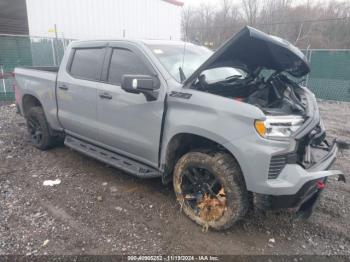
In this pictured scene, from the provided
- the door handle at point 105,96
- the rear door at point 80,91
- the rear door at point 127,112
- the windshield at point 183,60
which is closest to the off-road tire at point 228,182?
the rear door at point 127,112

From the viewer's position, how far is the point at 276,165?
2.53 m

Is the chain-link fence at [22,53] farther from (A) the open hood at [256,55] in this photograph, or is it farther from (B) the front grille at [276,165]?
(B) the front grille at [276,165]

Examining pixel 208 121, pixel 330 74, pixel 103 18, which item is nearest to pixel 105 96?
pixel 208 121

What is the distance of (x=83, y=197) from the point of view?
3.71 meters

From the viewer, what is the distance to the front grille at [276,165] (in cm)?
251

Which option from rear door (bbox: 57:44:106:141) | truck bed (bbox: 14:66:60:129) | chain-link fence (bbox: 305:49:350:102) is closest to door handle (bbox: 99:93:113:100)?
rear door (bbox: 57:44:106:141)

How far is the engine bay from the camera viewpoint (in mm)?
3061

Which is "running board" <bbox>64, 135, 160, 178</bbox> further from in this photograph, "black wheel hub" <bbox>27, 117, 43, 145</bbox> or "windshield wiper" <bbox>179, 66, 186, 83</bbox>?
"windshield wiper" <bbox>179, 66, 186, 83</bbox>

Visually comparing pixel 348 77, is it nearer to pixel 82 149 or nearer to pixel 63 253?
pixel 82 149

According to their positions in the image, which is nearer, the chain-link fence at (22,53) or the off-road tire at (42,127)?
the off-road tire at (42,127)

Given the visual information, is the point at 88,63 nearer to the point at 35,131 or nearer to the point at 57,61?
the point at 35,131

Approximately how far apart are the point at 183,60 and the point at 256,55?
0.90 metres

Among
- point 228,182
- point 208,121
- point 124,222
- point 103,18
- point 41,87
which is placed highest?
point 103,18

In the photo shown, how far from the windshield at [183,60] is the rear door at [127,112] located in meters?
0.21
